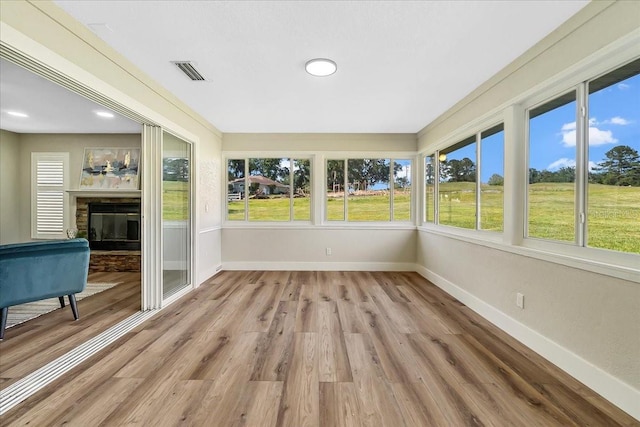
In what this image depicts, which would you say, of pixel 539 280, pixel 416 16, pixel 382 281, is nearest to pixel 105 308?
pixel 382 281

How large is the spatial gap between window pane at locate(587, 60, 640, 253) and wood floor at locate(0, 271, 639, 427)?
1052 millimetres

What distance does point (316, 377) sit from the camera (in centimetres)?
191

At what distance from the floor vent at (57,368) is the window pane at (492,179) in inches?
155

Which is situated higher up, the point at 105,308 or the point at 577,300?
the point at 577,300

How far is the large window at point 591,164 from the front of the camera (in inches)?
68.4

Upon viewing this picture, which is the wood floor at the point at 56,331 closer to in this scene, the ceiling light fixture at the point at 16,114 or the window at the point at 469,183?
the ceiling light fixture at the point at 16,114

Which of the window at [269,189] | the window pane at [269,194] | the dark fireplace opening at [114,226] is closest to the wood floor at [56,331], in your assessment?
the dark fireplace opening at [114,226]

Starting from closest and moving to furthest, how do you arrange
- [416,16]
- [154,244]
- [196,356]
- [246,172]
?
[416,16], [196,356], [154,244], [246,172]

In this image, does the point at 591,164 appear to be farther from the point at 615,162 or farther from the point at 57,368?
the point at 57,368

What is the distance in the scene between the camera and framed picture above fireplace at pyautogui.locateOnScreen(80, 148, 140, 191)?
504 cm

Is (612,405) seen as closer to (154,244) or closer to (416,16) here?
(416,16)

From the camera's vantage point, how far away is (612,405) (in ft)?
5.40

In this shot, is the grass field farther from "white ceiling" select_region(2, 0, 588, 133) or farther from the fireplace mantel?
the fireplace mantel

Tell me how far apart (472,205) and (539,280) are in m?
1.39
